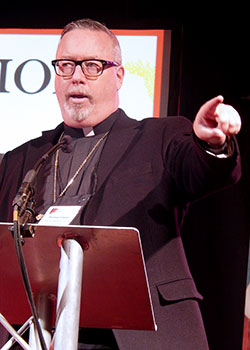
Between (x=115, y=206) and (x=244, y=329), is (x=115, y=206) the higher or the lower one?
the higher one

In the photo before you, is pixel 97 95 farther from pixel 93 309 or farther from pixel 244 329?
pixel 244 329

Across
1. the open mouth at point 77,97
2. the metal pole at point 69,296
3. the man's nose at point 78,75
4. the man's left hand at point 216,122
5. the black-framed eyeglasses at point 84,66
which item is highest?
the black-framed eyeglasses at point 84,66

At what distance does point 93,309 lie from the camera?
4.64ft

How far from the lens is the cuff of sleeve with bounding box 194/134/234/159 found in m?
1.48

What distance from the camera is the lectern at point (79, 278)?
121 cm

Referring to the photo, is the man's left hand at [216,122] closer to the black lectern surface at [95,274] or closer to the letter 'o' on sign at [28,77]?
the black lectern surface at [95,274]

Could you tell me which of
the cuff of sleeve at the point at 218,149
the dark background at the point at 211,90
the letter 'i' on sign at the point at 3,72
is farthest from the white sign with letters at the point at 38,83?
the cuff of sleeve at the point at 218,149

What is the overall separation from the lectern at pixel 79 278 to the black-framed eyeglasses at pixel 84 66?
1086 millimetres

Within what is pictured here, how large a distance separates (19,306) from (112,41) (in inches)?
49.8

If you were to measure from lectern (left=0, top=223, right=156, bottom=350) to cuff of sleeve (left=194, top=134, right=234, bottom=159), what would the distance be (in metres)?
0.39

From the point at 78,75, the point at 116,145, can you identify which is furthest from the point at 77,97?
the point at 116,145

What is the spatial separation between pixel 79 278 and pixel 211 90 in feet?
6.44

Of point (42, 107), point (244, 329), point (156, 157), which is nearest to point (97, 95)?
point (156, 157)

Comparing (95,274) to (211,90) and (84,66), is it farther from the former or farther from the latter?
(211,90)
